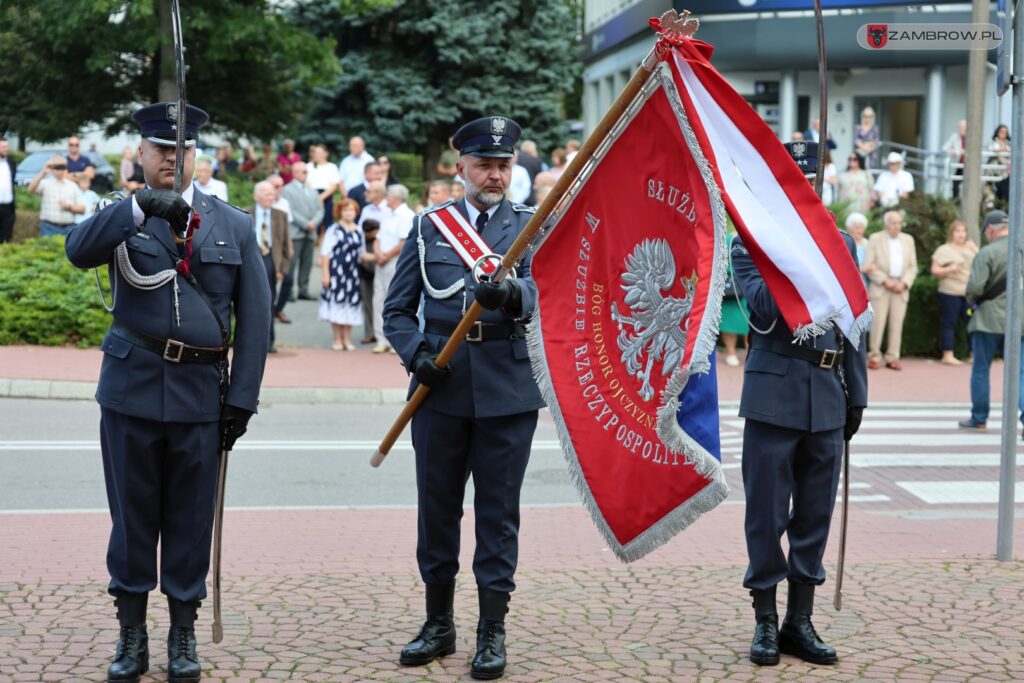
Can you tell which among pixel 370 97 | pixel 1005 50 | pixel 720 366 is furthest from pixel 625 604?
pixel 370 97

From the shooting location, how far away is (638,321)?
538cm

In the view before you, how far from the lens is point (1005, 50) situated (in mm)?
7523

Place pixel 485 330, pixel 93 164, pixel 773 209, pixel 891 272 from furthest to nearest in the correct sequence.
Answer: pixel 93 164
pixel 891 272
pixel 485 330
pixel 773 209

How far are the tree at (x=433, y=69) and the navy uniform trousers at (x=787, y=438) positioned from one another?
27123 millimetres

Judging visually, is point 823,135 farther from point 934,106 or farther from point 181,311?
point 934,106

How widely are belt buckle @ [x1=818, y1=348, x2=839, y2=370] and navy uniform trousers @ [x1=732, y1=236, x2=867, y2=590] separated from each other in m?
0.02

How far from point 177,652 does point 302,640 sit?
27.6 inches

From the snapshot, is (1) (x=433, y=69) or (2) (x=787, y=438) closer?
(2) (x=787, y=438)

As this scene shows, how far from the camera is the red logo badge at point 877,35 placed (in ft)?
22.3

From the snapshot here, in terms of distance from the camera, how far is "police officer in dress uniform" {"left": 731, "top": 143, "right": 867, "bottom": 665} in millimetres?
5906

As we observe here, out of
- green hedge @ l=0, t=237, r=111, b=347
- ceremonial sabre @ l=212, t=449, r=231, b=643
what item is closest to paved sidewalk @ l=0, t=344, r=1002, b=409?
green hedge @ l=0, t=237, r=111, b=347

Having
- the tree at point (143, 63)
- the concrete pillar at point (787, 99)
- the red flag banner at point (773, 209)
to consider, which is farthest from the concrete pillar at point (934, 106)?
the red flag banner at point (773, 209)

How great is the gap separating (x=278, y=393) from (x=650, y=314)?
9172 mm
